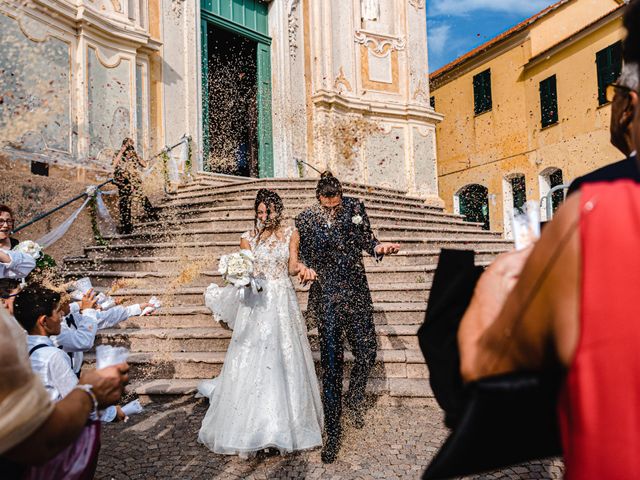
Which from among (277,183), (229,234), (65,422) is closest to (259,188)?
(277,183)

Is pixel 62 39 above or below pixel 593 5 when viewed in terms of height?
below

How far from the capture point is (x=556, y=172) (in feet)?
63.2

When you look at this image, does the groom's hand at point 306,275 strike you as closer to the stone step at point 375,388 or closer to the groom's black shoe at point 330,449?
the groom's black shoe at point 330,449

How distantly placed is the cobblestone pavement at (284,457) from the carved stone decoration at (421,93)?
12146mm

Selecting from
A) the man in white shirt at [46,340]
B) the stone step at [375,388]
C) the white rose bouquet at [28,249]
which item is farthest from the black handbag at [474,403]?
the white rose bouquet at [28,249]

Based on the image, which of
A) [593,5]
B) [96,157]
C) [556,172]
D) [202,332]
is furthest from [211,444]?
[593,5]

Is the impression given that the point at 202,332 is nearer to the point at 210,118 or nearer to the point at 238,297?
the point at 238,297

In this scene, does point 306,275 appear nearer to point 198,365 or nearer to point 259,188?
point 198,365

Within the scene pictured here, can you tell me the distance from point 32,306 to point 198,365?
9.81 ft

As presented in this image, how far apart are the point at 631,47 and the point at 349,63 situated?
1377 cm

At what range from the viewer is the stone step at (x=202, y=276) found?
6.87 metres

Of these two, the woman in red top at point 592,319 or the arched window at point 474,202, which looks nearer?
the woman in red top at point 592,319

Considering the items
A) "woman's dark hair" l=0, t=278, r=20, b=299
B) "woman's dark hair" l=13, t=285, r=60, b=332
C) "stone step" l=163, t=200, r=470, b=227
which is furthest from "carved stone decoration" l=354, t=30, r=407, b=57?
"woman's dark hair" l=13, t=285, r=60, b=332

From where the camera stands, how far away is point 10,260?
4355 millimetres
